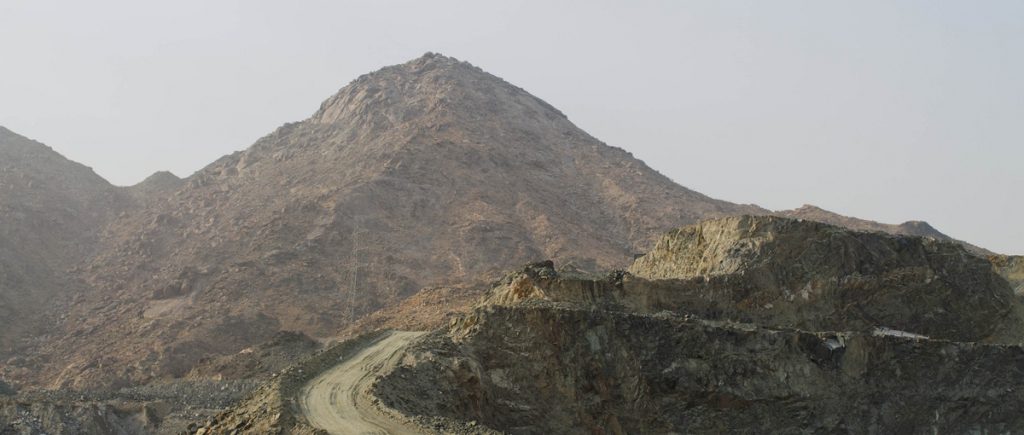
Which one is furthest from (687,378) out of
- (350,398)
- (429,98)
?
(429,98)

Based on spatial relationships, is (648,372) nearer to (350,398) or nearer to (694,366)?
(694,366)

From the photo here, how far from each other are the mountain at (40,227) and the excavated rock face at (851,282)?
3819cm

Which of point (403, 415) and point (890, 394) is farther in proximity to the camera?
point (890, 394)

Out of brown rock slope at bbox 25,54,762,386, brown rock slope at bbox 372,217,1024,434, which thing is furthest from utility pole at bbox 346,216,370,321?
brown rock slope at bbox 372,217,1024,434

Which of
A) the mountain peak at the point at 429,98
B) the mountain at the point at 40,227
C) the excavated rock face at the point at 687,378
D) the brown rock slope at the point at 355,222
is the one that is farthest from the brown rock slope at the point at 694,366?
the mountain peak at the point at 429,98

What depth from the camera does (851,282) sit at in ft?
92.1

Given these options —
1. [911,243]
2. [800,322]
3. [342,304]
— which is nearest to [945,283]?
[911,243]

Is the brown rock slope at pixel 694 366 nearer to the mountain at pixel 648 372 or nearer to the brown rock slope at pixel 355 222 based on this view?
the mountain at pixel 648 372

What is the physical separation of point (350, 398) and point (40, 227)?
56.8m

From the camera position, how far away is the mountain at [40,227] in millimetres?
52969

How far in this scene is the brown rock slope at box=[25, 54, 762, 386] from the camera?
49250 millimetres

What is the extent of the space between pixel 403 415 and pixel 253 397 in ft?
11.5

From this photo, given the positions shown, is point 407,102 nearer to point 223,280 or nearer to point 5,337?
point 223,280

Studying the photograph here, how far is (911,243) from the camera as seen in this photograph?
3006 cm
